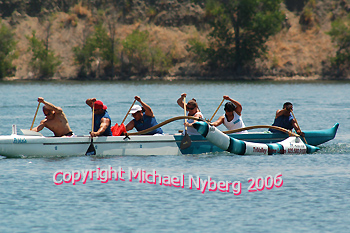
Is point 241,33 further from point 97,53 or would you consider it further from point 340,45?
point 97,53

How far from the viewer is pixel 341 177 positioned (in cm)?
1517

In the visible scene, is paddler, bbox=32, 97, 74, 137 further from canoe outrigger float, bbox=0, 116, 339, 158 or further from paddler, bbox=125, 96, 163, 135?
paddler, bbox=125, 96, 163, 135

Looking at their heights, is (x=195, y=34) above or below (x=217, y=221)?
above

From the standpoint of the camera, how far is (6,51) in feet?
281

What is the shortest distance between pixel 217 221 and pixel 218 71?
77424 millimetres

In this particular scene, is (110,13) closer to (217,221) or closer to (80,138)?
(80,138)

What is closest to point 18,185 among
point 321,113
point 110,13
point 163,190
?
point 163,190

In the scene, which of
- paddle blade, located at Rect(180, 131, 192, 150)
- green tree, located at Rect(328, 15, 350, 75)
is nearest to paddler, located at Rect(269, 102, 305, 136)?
paddle blade, located at Rect(180, 131, 192, 150)

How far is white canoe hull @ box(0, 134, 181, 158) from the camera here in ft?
56.7

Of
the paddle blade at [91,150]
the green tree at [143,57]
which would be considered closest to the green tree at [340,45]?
the green tree at [143,57]

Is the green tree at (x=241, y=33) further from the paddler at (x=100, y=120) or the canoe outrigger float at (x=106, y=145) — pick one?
the paddler at (x=100, y=120)

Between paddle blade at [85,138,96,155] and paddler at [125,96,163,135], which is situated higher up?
paddler at [125,96,163,135]

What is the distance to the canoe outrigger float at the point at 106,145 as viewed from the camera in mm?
17328

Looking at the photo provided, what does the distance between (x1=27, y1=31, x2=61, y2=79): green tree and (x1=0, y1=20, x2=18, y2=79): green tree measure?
2579 millimetres
